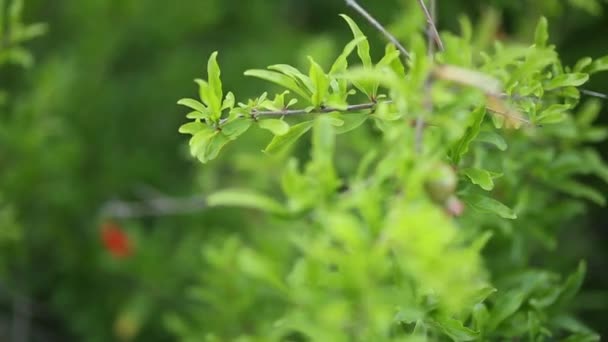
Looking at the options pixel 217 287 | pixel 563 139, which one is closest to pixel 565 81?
pixel 563 139

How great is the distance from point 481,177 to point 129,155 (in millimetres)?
1915

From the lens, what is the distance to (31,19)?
235 cm

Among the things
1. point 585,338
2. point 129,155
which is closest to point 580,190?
point 585,338

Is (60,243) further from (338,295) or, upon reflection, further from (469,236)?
(338,295)

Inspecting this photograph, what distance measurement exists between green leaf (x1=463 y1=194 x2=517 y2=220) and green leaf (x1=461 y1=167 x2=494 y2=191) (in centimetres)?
2

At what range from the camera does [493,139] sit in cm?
88

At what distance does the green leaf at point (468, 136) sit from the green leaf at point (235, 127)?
10.1 inches

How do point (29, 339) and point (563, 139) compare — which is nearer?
point (563, 139)

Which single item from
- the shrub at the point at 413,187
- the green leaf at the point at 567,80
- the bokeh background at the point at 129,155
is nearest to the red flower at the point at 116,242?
the bokeh background at the point at 129,155

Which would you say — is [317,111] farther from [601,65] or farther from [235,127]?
[601,65]

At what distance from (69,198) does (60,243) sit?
0.18m

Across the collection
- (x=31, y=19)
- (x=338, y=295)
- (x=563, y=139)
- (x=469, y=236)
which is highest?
(x=31, y=19)

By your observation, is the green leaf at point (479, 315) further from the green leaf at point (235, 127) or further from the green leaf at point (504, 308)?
the green leaf at point (235, 127)

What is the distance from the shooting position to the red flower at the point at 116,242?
2189 millimetres
